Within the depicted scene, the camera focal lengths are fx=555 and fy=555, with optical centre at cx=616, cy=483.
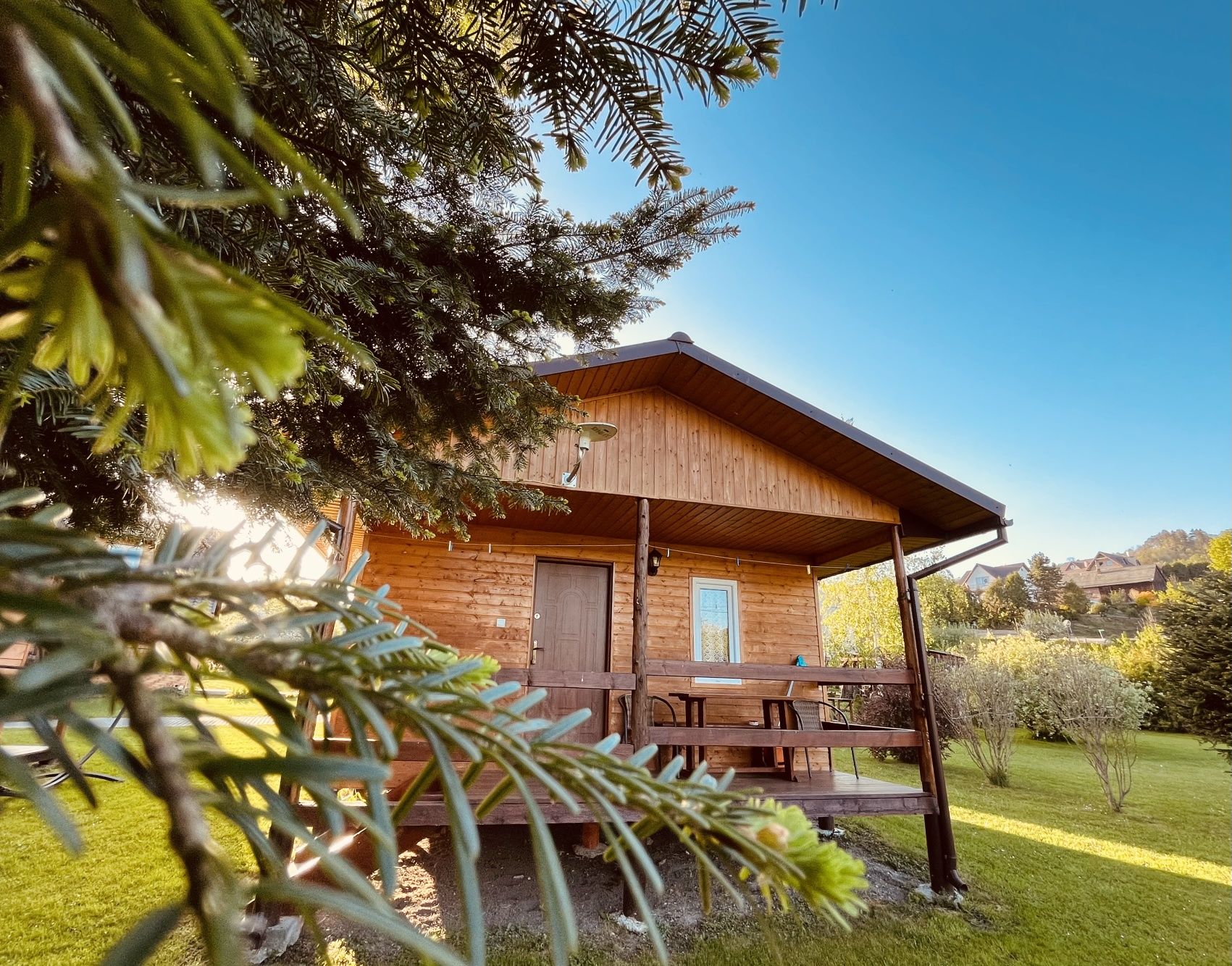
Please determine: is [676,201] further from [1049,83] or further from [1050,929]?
[1049,83]

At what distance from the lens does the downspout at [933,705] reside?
538 cm

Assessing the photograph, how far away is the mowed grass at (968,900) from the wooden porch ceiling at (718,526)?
3.71 meters

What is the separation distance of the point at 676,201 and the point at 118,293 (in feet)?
6.73

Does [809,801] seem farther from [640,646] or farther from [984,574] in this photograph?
[984,574]

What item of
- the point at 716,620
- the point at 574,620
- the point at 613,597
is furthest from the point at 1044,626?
the point at 574,620

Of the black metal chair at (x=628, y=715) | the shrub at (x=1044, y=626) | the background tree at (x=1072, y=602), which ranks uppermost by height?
the background tree at (x=1072, y=602)

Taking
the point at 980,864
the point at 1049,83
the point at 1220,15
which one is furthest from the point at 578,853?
the point at 1220,15

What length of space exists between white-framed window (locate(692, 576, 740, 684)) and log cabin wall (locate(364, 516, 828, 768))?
0.29ft

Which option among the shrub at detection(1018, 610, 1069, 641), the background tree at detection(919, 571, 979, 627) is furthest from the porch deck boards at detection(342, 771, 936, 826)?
the background tree at detection(919, 571, 979, 627)

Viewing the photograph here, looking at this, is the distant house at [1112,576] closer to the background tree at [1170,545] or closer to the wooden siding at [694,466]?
the background tree at [1170,545]

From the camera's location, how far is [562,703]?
21.9ft

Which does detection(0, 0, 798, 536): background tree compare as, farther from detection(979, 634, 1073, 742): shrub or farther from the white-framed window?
detection(979, 634, 1073, 742): shrub

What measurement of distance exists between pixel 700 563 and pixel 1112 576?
45949 mm

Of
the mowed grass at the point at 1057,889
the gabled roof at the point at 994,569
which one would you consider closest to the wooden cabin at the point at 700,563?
the mowed grass at the point at 1057,889
